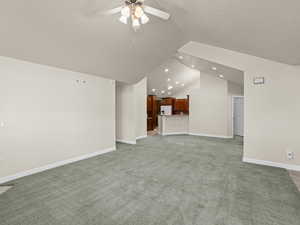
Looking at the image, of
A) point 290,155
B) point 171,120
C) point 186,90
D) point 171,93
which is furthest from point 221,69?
point 171,93

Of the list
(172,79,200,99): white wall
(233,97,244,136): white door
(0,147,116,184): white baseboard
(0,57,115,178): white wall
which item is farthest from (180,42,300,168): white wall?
(172,79,200,99): white wall

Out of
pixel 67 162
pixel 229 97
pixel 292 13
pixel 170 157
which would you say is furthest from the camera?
pixel 229 97

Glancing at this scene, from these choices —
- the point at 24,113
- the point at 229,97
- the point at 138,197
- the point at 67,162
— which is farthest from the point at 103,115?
the point at 229,97

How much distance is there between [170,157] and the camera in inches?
166

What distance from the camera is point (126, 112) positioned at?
231 inches

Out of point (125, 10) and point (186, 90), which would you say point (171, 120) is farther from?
point (125, 10)

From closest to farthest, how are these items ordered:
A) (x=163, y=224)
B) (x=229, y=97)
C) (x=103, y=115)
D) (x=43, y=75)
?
(x=163, y=224), (x=43, y=75), (x=103, y=115), (x=229, y=97)

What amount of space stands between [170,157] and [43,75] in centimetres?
384

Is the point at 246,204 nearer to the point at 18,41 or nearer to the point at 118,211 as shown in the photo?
the point at 118,211

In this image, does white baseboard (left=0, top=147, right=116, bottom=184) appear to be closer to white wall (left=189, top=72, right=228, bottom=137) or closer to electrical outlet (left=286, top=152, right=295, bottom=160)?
electrical outlet (left=286, top=152, right=295, bottom=160)

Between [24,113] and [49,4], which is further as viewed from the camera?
[24,113]

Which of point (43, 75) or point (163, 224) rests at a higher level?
point (43, 75)

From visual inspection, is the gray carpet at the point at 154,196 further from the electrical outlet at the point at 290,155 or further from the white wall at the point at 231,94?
the white wall at the point at 231,94

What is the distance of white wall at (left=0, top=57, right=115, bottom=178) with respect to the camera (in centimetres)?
273
